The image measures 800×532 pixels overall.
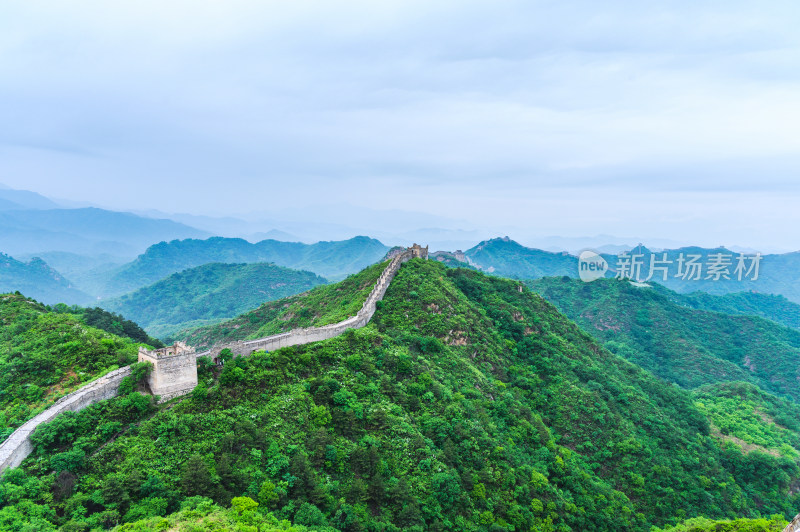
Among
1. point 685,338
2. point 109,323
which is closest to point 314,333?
point 109,323

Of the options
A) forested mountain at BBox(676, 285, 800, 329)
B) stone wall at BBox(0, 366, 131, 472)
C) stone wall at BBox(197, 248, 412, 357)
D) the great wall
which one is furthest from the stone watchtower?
forested mountain at BBox(676, 285, 800, 329)

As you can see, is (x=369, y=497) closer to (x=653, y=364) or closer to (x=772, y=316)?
(x=653, y=364)

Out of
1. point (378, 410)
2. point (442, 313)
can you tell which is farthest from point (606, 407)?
point (378, 410)

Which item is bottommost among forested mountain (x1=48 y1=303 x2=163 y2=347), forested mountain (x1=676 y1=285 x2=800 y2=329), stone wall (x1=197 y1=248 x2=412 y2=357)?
forested mountain (x1=48 y1=303 x2=163 y2=347)

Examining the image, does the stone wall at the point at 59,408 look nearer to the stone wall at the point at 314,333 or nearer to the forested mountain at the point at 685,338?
the stone wall at the point at 314,333

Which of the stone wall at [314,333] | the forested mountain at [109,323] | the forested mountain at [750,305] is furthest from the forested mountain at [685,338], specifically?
the forested mountain at [109,323]

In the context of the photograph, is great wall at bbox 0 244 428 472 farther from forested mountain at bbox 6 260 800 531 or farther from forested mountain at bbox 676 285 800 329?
forested mountain at bbox 676 285 800 329

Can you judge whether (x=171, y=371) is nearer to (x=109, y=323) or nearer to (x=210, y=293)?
(x=109, y=323)
